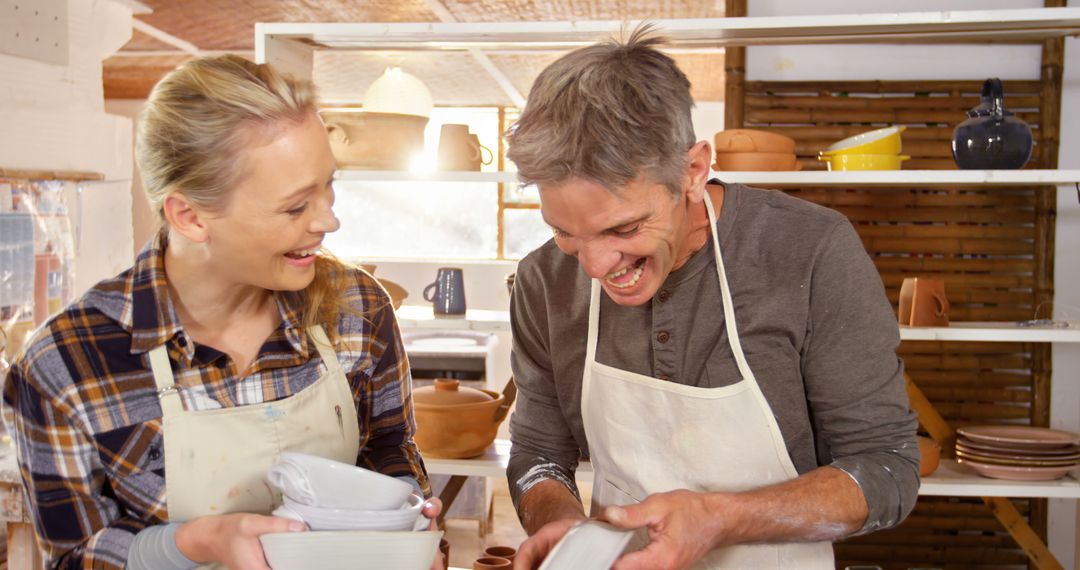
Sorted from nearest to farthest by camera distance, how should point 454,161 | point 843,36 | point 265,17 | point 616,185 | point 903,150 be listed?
point 616,185
point 843,36
point 454,161
point 903,150
point 265,17

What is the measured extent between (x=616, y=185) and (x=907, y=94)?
8.39 feet

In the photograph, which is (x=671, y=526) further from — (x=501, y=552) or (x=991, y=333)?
(x=991, y=333)

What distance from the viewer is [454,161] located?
317cm

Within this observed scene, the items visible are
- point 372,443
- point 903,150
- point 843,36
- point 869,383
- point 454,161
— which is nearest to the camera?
point 869,383

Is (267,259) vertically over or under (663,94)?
under

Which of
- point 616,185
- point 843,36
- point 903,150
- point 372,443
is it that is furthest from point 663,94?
point 903,150

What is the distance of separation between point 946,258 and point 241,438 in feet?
9.23

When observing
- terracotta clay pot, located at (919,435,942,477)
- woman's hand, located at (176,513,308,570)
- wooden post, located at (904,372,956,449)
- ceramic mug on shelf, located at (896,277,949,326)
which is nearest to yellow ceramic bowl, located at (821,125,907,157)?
ceramic mug on shelf, located at (896,277,949,326)

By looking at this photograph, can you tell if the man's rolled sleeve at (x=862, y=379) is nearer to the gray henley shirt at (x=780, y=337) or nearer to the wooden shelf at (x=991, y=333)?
the gray henley shirt at (x=780, y=337)

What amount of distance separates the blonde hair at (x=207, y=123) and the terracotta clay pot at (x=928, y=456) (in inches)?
86.6

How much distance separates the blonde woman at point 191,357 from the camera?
59.6 inches

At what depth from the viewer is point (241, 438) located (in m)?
1.63

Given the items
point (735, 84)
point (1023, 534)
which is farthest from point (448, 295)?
point (1023, 534)

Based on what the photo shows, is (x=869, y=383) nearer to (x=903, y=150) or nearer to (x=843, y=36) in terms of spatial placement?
(x=843, y=36)
